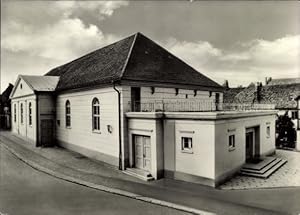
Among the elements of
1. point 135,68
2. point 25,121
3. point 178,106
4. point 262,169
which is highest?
point 135,68

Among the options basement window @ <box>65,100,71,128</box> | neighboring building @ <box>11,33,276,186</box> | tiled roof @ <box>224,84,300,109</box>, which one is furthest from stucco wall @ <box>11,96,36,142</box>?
tiled roof @ <box>224,84,300,109</box>

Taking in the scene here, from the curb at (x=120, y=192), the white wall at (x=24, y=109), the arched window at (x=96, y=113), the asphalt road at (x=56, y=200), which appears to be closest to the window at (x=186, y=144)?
the curb at (x=120, y=192)

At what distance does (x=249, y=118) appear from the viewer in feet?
31.4

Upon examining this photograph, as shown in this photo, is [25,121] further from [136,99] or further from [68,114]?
[136,99]

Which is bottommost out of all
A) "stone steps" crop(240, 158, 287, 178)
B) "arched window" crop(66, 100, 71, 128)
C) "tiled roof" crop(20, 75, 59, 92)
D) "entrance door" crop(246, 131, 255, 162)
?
"stone steps" crop(240, 158, 287, 178)

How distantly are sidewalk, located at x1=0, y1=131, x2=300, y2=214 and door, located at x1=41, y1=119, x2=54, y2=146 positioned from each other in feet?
12.3

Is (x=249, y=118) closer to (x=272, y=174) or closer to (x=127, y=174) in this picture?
(x=272, y=174)

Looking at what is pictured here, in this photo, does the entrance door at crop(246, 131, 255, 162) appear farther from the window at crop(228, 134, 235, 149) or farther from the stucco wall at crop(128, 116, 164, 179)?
the stucco wall at crop(128, 116, 164, 179)

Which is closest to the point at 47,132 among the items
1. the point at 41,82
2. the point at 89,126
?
the point at 41,82

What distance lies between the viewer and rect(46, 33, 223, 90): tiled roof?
376 inches

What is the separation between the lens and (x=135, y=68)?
9625 mm

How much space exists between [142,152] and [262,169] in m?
4.18

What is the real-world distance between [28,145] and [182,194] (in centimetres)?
1054

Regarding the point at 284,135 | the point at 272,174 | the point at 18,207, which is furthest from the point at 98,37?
the point at 284,135
